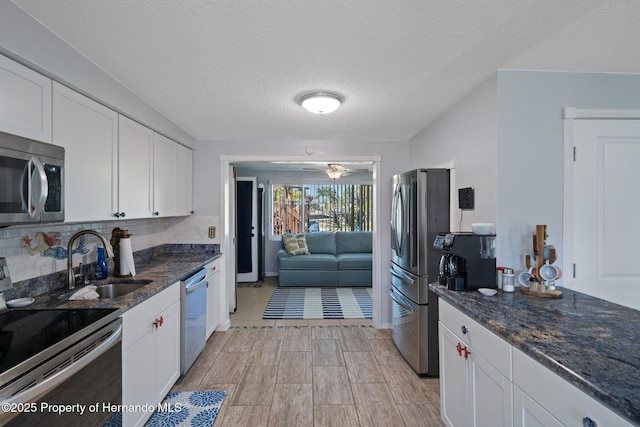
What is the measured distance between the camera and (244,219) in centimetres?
574

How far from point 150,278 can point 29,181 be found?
1.18 m

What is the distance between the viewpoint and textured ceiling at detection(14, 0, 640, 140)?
4.36 ft

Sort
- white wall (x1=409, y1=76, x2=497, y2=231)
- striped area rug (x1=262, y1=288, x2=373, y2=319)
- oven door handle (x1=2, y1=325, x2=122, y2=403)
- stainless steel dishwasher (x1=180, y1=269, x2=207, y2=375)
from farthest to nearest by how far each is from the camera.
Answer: striped area rug (x1=262, y1=288, x2=373, y2=319)
stainless steel dishwasher (x1=180, y1=269, x2=207, y2=375)
white wall (x1=409, y1=76, x2=497, y2=231)
oven door handle (x1=2, y1=325, x2=122, y2=403)

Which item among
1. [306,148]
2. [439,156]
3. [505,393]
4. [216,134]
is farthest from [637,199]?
[216,134]

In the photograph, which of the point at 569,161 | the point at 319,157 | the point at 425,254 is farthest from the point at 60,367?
the point at 319,157

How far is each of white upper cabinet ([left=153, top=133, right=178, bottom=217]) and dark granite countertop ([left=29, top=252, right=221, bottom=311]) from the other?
19.8 inches

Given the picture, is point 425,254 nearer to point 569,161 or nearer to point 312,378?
point 569,161

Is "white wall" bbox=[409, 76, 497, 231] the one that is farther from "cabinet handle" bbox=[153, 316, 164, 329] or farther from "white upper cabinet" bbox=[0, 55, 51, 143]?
"white upper cabinet" bbox=[0, 55, 51, 143]

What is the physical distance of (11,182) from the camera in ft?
4.21

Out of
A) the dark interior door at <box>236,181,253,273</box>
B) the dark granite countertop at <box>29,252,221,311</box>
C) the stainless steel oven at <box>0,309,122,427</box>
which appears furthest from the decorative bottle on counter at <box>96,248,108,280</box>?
the dark interior door at <box>236,181,253,273</box>

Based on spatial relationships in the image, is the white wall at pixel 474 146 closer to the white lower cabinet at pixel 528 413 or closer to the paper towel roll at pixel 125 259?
the white lower cabinet at pixel 528 413

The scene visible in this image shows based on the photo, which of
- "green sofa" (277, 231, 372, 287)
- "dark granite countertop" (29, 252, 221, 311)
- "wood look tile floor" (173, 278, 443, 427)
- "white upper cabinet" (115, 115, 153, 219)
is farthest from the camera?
"green sofa" (277, 231, 372, 287)

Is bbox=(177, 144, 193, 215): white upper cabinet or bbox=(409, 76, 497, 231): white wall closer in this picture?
bbox=(409, 76, 497, 231): white wall

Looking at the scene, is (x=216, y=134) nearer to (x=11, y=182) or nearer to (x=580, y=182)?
(x=11, y=182)
